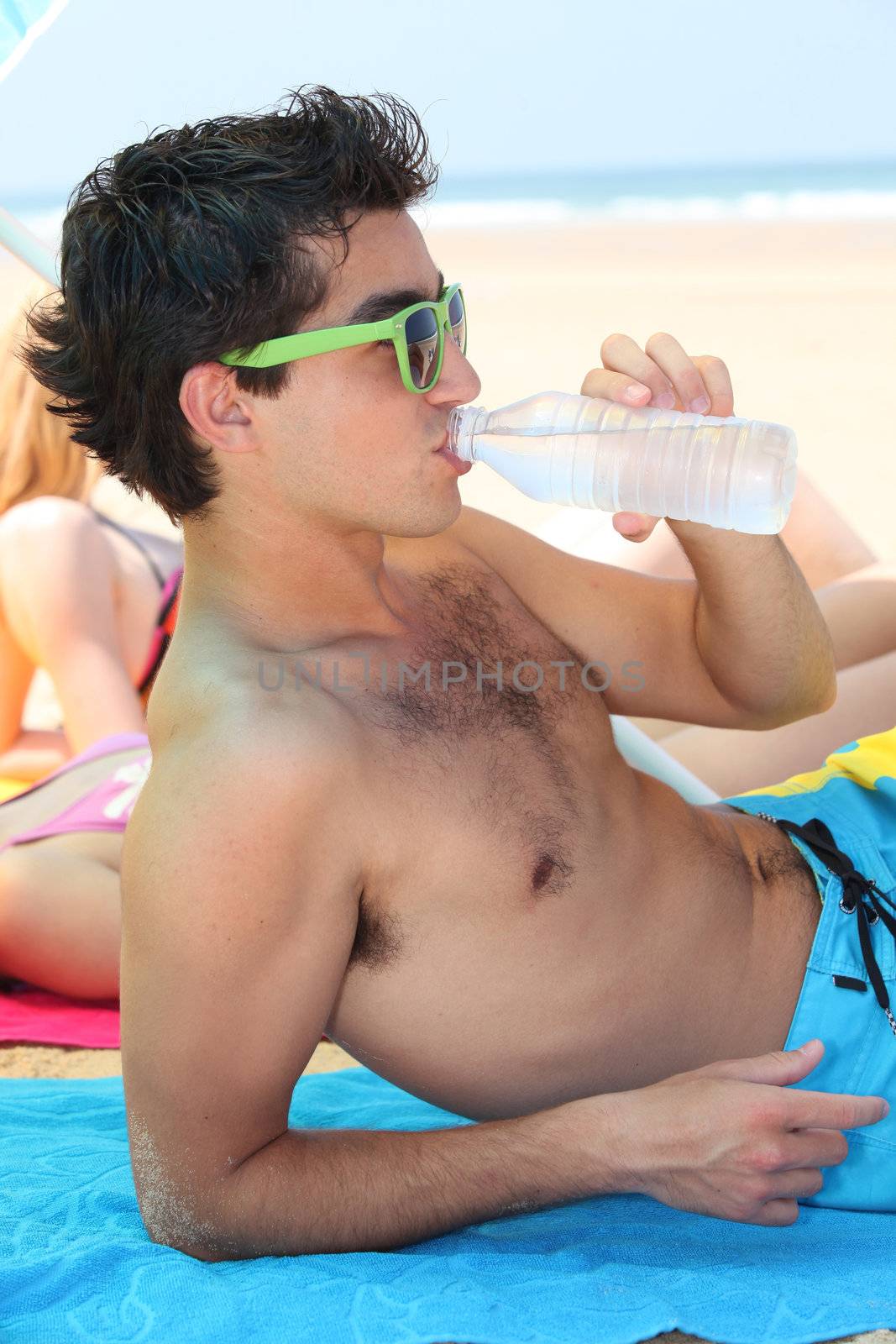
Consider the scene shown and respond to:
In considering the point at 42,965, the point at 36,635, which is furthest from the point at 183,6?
the point at 42,965

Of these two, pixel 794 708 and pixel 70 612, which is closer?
pixel 794 708

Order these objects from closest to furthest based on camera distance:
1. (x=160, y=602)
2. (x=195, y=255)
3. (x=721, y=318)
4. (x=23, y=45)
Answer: (x=195, y=255) → (x=23, y=45) → (x=160, y=602) → (x=721, y=318)

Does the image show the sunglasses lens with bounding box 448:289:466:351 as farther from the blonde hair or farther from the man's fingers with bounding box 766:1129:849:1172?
the blonde hair

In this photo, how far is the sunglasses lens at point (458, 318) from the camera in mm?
Answer: 1914

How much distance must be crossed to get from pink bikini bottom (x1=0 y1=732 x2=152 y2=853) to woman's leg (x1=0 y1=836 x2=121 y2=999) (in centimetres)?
9

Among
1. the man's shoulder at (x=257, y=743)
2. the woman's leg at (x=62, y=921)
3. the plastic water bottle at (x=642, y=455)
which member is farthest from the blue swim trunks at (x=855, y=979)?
the woman's leg at (x=62, y=921)

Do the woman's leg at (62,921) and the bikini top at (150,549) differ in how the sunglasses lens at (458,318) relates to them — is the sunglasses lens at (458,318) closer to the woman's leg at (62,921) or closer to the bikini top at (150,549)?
the woman's leg at (62,921)

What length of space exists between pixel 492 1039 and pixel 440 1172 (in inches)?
7.2

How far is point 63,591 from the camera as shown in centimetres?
365

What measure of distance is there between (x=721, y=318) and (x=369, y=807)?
26.8ft

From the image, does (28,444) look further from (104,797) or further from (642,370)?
(642,370)

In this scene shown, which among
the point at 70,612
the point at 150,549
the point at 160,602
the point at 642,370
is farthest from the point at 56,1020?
the point at 642,370

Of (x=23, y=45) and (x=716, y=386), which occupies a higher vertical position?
(x=23, y=45)

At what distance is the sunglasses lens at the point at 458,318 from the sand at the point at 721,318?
350cm
